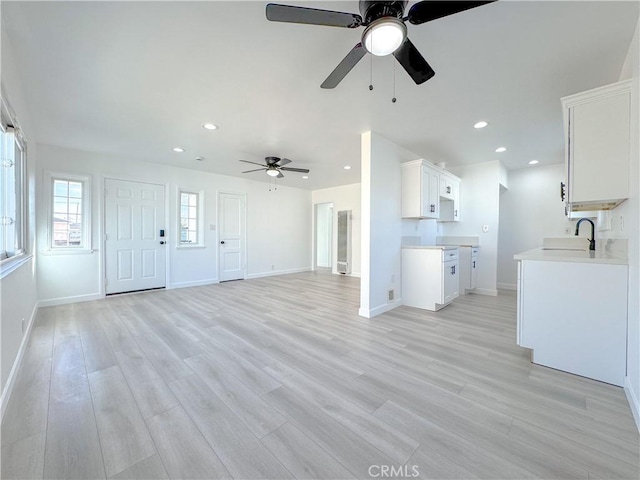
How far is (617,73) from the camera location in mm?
2148

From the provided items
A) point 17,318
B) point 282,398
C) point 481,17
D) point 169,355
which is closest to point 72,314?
point 17,318

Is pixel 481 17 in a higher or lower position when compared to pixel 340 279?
higher

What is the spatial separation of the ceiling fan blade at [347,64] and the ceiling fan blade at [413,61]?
0.71 ft

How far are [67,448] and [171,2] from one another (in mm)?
2569

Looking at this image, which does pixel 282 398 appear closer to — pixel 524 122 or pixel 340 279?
pixel 524 122

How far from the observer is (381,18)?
137 cm

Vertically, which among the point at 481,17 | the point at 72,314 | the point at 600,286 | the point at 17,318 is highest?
the point at 481,17

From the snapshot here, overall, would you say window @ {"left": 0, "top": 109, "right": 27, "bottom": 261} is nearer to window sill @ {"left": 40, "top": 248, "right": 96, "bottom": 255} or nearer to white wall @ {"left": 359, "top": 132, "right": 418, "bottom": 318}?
window sill @ {"left": 40, "top": 248, "right": 96, "bottom": 255}

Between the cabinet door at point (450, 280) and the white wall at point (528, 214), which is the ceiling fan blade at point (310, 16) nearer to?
the cabinet door at point (450, 280)

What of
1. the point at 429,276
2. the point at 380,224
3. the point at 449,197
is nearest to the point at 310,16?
the point at 380,224

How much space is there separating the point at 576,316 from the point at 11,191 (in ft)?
16.5

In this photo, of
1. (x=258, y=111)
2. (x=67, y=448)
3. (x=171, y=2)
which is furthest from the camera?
(x=258, y=111)

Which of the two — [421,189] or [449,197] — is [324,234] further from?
[421,189]

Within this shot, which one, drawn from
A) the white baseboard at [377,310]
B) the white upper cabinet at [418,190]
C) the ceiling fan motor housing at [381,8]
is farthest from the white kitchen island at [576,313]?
the ceiling fan motor housing at [381,8]
